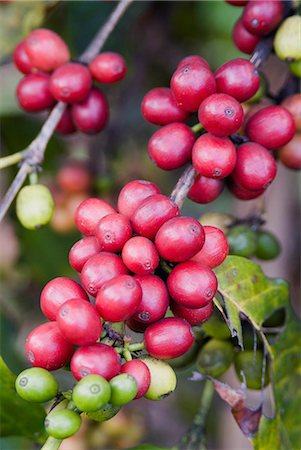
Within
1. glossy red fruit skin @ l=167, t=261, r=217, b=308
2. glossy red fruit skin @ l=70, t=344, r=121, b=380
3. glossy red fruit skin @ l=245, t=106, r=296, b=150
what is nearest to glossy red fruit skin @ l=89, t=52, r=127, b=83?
glossy red fruit skin @ l=245, t=106, r=296, b=150

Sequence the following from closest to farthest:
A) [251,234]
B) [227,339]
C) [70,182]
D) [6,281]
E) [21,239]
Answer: [227,339], [251,234], [70,182], [21,239], [6,281]

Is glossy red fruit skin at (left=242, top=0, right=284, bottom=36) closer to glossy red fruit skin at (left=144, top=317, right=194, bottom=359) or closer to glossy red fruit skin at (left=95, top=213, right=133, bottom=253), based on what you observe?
glossy red fruit skin at (left=95, top=213, right=133, bottom=253)

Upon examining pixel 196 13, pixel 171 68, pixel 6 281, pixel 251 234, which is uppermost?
pixel 196 13

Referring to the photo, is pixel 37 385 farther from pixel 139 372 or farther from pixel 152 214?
pixel 152 214

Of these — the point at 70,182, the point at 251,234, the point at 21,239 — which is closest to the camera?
the point at 251,234

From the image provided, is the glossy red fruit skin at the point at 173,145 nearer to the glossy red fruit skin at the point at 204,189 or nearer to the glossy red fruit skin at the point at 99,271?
the glossy red fruit skin at the point at 204,189

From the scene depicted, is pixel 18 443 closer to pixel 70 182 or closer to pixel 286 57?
pixel 70 182

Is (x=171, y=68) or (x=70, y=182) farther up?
(x=171, y=68)

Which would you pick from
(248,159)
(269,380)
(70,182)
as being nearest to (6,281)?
(70,182)
